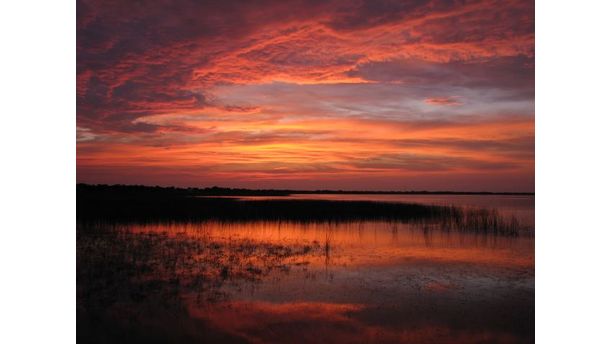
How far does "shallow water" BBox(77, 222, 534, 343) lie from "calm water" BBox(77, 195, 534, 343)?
3 centimetres

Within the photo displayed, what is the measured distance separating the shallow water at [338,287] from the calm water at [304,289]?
27 millimetres

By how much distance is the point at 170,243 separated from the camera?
44.7 ft

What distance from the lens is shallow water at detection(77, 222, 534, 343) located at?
7.12 meters

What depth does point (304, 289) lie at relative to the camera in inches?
354

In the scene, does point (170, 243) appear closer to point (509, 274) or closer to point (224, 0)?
point (224, 0)

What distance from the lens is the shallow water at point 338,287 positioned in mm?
7125

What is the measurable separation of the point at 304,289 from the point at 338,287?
28.0 inches

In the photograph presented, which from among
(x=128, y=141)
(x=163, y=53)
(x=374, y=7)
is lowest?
(x=128, y=141)

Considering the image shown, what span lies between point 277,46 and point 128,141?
22.2 ft
